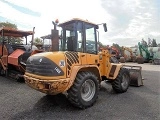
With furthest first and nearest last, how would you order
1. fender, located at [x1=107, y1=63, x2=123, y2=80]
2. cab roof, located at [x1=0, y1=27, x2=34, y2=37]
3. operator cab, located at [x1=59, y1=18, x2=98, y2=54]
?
1. cab roof, located at [x1=0, y1=27, x2=34, y2=37]
2. fender, located at [x1=107, y1=63, x2=123, y2=80]
3. operator cab, located at [x1=59, y1=18, x2=98, y2=54]

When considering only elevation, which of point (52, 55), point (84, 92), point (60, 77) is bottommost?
point (84, 92)

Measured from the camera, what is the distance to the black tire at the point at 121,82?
6.24 metres

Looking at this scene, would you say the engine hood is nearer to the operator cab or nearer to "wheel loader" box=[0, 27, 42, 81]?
the operator cab

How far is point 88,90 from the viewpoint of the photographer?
16.8ft

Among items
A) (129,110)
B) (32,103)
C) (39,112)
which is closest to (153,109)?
(129,110)

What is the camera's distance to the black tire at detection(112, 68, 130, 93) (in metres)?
6.24

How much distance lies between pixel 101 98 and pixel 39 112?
2.04m

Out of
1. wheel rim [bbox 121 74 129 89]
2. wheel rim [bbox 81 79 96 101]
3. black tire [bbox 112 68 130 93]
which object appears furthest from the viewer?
wheel rim [bbox 121 74 129 89]

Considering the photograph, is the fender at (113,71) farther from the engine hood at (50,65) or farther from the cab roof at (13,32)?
the cab roof at (13,32)

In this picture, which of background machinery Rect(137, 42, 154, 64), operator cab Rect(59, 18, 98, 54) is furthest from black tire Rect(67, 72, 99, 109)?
background machinery Rect(137, 42, 154, 64)

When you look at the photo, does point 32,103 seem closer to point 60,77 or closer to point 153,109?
point 60,77

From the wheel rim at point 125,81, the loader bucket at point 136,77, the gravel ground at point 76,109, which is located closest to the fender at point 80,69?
the gravel ground at point 76,109

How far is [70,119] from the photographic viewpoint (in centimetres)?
414

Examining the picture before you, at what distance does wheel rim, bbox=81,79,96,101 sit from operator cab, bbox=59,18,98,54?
2.94 feet
